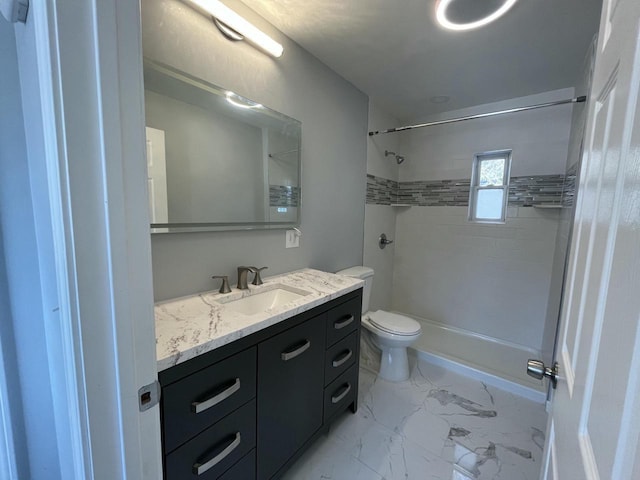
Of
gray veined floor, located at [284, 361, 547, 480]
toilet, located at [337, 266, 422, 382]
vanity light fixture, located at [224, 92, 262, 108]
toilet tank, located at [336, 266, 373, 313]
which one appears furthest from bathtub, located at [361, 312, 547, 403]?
vanity light fixture, located at [224, 92, 262, 108]

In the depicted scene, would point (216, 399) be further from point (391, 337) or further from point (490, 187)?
point (490, 187)

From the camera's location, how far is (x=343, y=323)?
1.46m

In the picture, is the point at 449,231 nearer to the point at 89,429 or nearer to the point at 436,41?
the point at 436,41

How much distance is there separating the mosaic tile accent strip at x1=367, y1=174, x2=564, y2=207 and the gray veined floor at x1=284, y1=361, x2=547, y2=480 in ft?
5.41

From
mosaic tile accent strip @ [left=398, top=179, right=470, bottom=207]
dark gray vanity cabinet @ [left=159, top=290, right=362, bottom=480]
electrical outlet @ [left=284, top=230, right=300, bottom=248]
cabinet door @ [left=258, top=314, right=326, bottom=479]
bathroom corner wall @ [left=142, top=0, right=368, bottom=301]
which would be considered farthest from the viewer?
mosaic tile accent strip @ [left=398, top=179, right=470, bottom=207]

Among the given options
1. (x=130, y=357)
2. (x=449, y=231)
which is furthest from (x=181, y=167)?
(x=449, y=231)

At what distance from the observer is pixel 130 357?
0.47 m

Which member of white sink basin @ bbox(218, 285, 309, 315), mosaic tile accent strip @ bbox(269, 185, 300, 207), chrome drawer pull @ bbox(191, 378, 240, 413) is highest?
mosaic tile accent strip @ bbox(269, 185, 300, 207)

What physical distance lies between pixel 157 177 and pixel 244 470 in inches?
49.5

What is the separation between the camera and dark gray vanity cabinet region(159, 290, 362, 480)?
797 mm

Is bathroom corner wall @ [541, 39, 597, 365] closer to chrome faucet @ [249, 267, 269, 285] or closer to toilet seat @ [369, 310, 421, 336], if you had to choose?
toilet seat @ [369, 310, 421, 336]

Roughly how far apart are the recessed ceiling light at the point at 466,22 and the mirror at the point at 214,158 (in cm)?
96

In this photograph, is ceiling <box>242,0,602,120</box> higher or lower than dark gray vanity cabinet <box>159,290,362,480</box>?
higher

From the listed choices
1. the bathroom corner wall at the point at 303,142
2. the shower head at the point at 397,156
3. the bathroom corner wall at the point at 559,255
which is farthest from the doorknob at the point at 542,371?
the shower head at the point at 397,156
